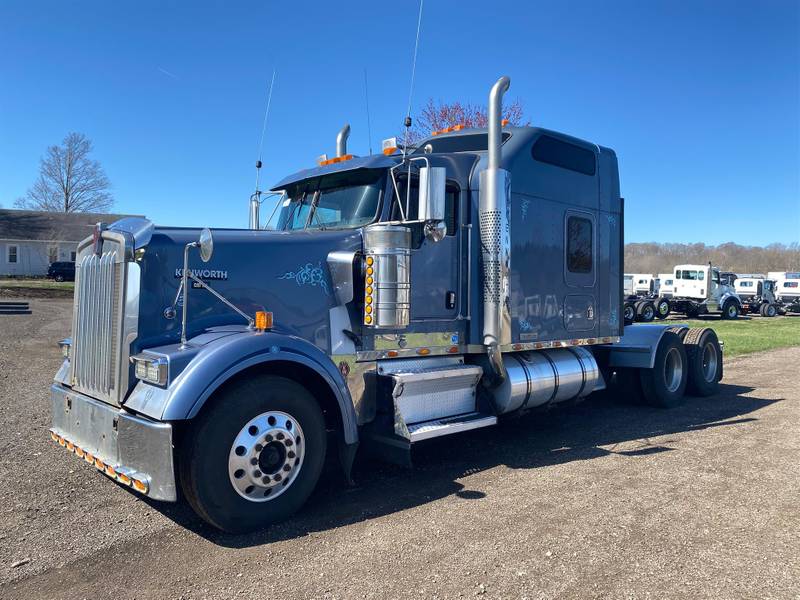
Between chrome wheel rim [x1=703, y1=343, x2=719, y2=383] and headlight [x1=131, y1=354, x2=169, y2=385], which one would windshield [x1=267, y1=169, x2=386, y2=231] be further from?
chrome wheel rim [x1=703, y1=343, x2=719, y2=383]

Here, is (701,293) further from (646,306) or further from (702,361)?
(702,361)

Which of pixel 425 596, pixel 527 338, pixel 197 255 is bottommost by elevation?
pixel 425 596

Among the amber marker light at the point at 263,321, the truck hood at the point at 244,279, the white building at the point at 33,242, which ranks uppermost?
the white building at the point at 33,242

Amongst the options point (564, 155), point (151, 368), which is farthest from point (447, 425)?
point (564, 155)

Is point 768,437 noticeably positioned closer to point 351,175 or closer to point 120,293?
point 351,175

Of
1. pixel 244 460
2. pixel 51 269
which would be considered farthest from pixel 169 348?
pixel 51 269

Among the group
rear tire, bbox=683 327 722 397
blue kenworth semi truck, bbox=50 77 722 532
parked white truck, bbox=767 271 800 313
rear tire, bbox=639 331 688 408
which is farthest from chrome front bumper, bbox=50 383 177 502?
parked white truck, bbox=767 271 800 313

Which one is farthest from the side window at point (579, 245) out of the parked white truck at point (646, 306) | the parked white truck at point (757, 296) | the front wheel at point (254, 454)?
the parked white truck at point (757, 296)

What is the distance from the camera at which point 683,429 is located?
748cm

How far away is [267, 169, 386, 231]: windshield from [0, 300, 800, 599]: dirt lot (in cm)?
233

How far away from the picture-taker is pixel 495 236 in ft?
19.9

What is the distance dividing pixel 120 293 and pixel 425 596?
2902 mm

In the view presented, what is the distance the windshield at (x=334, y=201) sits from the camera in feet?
18.5

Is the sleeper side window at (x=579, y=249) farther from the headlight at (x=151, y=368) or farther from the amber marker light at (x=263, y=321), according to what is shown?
the headlight at (x=151, y=368)
